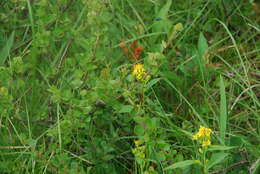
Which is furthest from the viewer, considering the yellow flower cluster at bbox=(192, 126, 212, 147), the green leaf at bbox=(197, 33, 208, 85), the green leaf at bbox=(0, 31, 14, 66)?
the green leaf at bbox=(0, 31, 14, 66)

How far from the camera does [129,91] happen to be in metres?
1.83

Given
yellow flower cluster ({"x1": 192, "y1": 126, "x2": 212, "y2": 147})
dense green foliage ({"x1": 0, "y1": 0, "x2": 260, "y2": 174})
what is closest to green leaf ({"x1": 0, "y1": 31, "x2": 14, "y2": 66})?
dense green foliage ({"x1": 0, "y1": 0, "x2": 260, "y2": 174})

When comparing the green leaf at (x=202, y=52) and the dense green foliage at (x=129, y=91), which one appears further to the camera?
the green leaf at (x=202, y=52)

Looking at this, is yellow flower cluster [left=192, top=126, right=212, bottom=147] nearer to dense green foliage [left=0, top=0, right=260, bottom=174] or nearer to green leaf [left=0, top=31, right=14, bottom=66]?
dense green foliage [left=0, top=0, right=260, bottom=174]

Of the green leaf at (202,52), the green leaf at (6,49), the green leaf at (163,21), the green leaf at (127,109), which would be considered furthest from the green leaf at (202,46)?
the green leaf at (6,49)

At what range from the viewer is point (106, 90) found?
1965 millimetres

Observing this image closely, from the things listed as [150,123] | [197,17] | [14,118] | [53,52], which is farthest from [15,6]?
[150,123]

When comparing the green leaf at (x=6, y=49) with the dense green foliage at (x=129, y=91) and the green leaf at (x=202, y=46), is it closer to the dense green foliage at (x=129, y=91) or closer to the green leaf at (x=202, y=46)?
the dense green foliage at (x=129, y=91)

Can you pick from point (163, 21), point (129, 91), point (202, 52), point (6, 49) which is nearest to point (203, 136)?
point (129, 91)

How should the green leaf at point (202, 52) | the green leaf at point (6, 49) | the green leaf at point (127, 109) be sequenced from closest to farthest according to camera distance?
the green leaf at point (127, 109), the green leaf at point (202, 52), the green leaf at point (6, 49)

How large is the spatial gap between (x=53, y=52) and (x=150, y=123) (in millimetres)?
970

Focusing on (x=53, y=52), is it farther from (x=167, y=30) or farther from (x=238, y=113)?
(x=238, y=113)

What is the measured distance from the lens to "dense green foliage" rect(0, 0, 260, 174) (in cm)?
193

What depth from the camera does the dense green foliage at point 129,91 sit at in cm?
193
